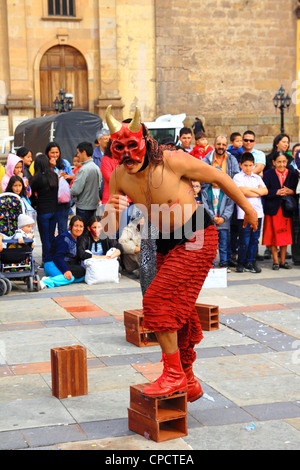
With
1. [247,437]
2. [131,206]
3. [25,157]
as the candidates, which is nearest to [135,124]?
[247,437]

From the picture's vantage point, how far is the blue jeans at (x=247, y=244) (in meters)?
9.77

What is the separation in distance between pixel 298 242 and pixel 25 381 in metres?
5.80

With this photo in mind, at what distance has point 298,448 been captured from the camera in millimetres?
4109

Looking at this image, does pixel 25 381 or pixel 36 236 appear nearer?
pixel 25 381

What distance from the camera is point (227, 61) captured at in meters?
28.9

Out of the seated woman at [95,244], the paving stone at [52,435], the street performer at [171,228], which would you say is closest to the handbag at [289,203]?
the seated woman at [95,244]

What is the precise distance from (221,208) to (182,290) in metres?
5.30

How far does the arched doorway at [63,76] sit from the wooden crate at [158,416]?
2387cm

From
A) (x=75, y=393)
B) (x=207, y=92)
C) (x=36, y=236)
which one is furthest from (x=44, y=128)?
(x=75, y=393)

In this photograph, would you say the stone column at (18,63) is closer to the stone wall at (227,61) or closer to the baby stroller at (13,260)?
the stone wall at (227,61)

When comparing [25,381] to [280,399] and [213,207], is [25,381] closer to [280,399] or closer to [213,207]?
[280,399]

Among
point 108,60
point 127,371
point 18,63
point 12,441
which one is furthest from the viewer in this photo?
Result: point 108,60

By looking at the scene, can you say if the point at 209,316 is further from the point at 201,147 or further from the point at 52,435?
the point at 201,147
